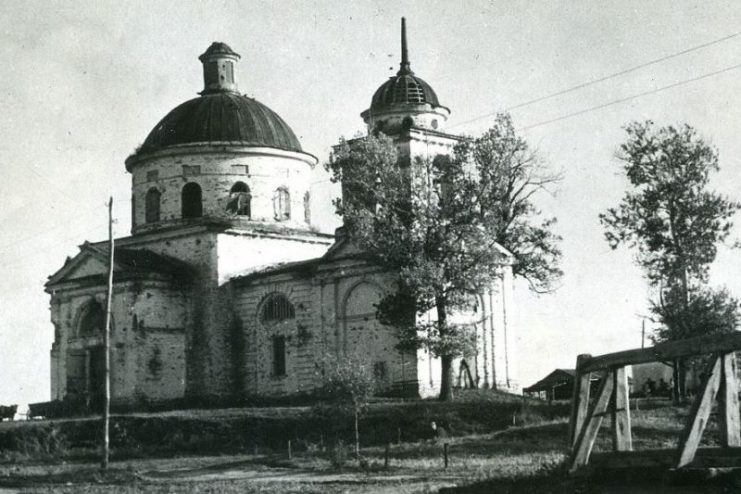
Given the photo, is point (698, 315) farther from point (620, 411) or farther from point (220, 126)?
point (620, 411)

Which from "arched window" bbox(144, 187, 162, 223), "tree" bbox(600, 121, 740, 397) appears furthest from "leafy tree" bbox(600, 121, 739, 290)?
"arched window" bbox(144, 187, 162, 223)

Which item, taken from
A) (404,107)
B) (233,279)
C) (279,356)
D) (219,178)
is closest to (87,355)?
(233,279)

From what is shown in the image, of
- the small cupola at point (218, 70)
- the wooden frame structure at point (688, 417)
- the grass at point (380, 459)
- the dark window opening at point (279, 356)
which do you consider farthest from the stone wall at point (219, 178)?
the wooden frame structure at point (688, 417)

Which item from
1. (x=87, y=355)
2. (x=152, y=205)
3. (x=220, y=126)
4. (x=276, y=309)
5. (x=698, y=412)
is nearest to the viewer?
(x=698, y=412)

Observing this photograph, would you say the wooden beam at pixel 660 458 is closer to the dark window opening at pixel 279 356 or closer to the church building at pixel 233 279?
the church building at pixel 233 279

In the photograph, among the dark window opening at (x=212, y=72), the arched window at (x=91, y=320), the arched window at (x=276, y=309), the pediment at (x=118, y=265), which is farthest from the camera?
the dark window opening at (x=212, y=72)

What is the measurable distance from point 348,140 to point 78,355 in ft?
49.7

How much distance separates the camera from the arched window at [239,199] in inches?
1829

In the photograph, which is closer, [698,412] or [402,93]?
[698,412]

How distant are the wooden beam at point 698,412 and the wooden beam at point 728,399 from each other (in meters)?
0.06

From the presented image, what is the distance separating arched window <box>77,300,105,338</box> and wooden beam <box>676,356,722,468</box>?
38.3m

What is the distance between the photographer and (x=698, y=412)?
9.16 m

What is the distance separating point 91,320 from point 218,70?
12.4m

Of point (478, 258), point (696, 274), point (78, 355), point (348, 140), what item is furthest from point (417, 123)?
point (78, 355)
